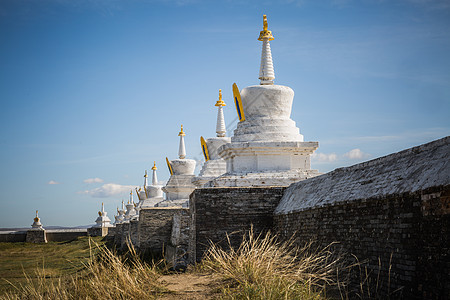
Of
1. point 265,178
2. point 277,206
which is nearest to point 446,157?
point 277,206

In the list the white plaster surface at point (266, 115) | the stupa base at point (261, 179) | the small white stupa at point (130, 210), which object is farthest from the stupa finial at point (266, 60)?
the small white stupa at point (130, 210)

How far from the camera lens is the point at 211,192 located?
423 inches

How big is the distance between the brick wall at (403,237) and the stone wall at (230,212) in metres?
3.31

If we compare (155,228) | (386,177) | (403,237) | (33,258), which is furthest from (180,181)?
(403,237)

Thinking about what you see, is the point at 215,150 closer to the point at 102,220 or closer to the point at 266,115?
the point at 266,115

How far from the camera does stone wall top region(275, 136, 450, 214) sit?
18.0 feet

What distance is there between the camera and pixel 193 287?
289 inches

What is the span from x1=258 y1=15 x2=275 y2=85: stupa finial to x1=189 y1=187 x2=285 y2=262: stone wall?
657cm

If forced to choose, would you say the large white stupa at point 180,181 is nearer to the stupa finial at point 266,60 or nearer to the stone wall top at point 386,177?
the stupa finial at point 266,60

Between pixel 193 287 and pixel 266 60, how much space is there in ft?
35.1

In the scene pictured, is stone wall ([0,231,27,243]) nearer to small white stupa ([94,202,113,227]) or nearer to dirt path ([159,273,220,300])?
small white stupa ([94,202,113,227])

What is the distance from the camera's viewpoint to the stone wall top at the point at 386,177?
5.49 m

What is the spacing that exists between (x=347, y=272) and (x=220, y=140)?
18.3 metres

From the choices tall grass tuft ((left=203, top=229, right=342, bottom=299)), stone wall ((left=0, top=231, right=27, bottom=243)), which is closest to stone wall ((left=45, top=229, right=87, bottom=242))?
stone wall ((left=0, top=231, right=27, bottom=243))
